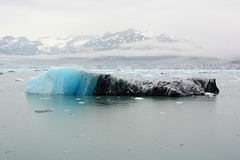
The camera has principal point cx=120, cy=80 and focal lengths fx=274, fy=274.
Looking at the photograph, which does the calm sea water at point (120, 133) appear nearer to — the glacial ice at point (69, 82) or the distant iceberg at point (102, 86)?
the distant iceberg at point (102, 86)

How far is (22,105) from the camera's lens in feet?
27.2

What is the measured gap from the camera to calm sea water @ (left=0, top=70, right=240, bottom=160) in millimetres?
3889

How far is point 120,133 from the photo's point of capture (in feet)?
16.4

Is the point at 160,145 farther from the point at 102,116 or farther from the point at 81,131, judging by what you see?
the point at 102,116

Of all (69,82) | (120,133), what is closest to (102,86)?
(69,82)

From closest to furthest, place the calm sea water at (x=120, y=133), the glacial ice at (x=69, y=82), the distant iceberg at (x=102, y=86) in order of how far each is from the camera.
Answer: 1. the calm sea water at (x=120, y=133)
2. the distant iceberg at (x=102, y=86)
3. the glacial ice at (x=69, y=82)

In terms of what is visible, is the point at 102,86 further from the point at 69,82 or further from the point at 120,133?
the point at 120,133

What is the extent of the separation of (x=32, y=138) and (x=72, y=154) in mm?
1129

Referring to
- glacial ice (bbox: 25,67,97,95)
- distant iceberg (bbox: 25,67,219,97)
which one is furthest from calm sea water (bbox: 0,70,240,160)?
glacial ice (bbox: 25,67,97,95)

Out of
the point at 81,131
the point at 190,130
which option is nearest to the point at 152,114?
the point at 190,130

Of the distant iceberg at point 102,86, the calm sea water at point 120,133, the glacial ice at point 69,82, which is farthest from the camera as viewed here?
the glacial ice at point 69,82

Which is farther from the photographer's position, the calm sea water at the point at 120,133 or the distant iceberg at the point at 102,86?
the distant iceberg at the point at 102,86

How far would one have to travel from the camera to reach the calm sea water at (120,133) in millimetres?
3889

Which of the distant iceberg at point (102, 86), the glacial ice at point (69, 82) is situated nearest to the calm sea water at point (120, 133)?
the distant iceberg at point (102, 86)
